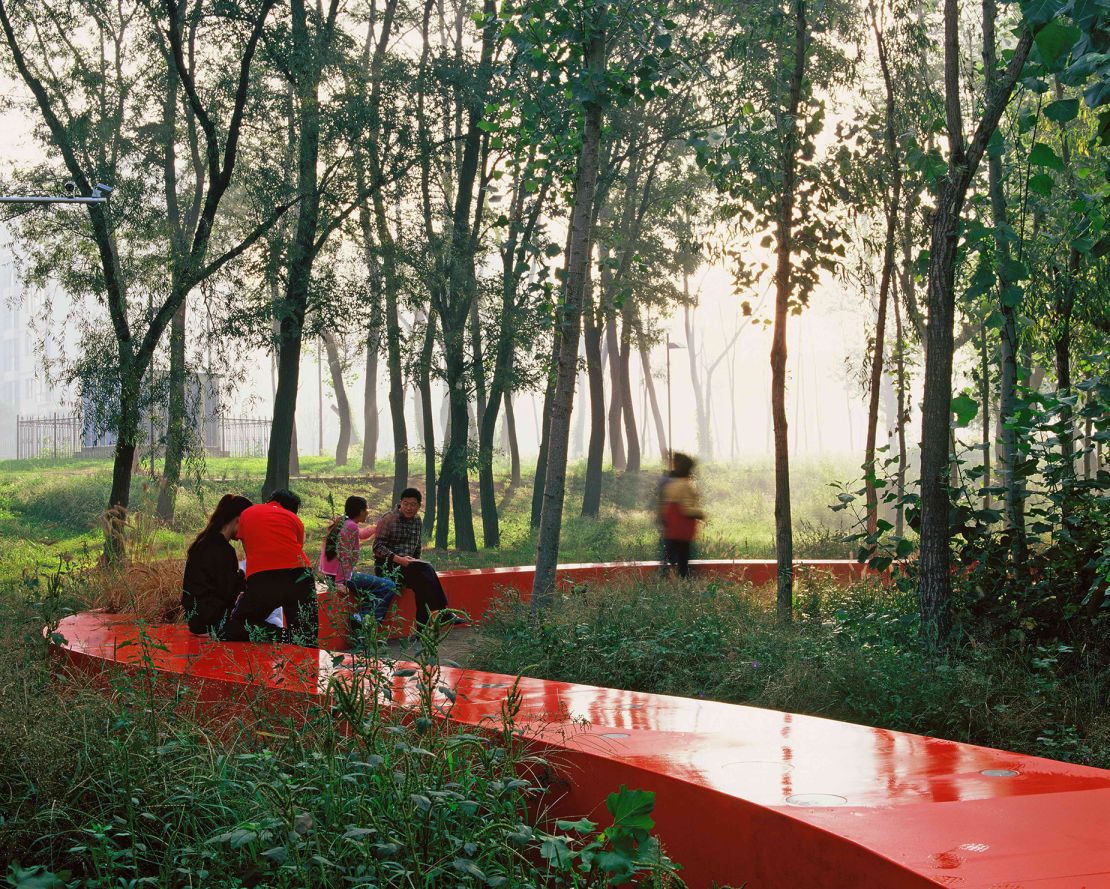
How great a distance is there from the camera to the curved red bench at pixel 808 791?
2.97m

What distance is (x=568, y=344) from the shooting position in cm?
930

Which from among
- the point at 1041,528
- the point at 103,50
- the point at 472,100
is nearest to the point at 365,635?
the point at 1041,528

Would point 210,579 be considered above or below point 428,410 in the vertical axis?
below

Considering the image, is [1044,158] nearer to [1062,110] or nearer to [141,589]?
[1062,110]

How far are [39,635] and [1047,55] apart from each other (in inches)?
246

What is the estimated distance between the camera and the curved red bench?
2975 mm

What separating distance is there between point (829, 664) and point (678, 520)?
6.07m

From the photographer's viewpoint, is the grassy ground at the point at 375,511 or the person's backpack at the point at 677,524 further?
the grassy ground at the point at 375,511

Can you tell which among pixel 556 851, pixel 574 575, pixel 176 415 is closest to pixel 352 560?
pixel 574 575

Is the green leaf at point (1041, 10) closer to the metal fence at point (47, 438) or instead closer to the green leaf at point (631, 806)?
the green leaf at point (631, 806)

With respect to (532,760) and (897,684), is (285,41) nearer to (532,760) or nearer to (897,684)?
(897,684)

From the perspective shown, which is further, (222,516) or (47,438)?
(47,438)

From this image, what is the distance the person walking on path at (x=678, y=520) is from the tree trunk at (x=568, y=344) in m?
3.29

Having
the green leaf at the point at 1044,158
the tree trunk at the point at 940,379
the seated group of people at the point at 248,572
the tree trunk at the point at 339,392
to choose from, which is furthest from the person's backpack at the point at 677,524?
the tree trunk at the point at 339,392
